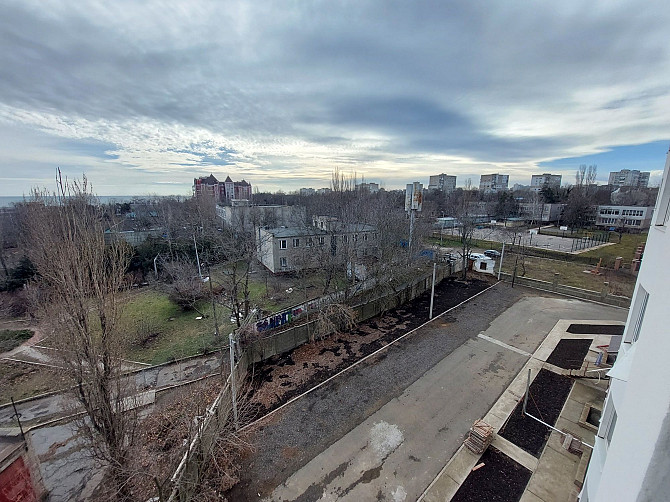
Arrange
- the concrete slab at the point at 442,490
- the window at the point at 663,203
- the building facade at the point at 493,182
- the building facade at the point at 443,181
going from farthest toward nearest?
the building facade at the point at 443,181
the building facade at the point at 493,182
the concrete slab at the point at 442,490
the window at the point at 663,203

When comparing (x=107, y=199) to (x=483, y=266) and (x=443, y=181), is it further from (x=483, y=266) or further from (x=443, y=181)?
(x=443, y=181)

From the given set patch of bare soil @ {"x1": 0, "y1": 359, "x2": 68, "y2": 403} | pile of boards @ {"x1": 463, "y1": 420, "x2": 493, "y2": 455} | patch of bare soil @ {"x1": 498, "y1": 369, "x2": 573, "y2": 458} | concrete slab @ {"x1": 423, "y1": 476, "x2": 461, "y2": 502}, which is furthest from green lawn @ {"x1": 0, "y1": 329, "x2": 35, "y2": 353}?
patch of bare soil @ {"x1": 498, "y1": 369, "x2": 573, "y2": 458}

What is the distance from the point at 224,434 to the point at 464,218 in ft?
77.4

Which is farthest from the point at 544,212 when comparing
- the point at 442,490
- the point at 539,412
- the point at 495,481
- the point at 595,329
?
the point at 442,490

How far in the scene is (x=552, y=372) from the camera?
482 inches

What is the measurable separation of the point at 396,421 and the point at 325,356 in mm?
4587

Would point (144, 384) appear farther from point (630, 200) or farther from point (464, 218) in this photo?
point (630, 200)

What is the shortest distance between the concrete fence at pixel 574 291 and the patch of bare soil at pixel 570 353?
6.64 meters

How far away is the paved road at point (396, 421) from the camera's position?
25.3ft

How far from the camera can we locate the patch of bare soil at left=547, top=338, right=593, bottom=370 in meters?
12.8

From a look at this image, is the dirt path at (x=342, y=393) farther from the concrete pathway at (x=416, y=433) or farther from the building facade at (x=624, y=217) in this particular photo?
the building facade at (x=624, y=217)

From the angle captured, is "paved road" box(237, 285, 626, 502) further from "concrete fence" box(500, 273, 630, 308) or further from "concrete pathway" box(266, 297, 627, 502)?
"concrete fence" box(500, 273, 630, 308)

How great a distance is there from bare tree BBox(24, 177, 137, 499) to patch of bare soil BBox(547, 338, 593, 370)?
15.7 meters

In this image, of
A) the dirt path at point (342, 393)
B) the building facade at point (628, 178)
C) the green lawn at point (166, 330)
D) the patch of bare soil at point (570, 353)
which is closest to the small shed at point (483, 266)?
the dirt path at point (342, 393)
